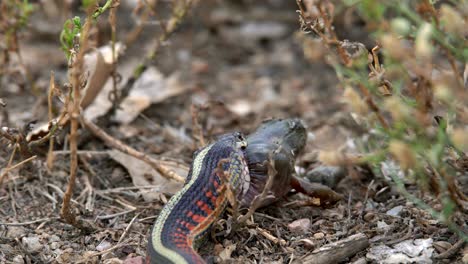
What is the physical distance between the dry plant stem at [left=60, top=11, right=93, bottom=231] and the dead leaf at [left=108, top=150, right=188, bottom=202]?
65cm

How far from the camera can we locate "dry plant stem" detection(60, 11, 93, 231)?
313cm

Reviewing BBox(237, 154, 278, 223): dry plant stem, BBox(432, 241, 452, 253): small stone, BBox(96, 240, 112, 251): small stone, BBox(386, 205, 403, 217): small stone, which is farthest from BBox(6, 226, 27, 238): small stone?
BBox(432, 241, 452, 253): small stone

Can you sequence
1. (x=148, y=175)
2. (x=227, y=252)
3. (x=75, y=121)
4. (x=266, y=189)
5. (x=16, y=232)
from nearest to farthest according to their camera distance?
(x=75, y=121) → (x=266, y=189) → (x=227, y=252) → (x=16, y=232) → (x=148, y=175)

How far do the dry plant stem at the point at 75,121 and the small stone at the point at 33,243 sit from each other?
0.23 m

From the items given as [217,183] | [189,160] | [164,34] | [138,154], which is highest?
[164,34]

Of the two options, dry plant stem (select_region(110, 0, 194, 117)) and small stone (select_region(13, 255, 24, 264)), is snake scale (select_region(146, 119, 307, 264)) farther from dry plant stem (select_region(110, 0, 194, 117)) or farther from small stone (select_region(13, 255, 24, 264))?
dry plant stem (select_region(110, 0, 194, 117))

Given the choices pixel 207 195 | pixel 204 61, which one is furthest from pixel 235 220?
pixel 204 61

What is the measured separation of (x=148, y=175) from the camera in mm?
4922

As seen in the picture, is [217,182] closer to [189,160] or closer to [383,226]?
[383,226]

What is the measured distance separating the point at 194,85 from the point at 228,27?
5.55 feet

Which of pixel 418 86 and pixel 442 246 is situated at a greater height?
pixel 418 86

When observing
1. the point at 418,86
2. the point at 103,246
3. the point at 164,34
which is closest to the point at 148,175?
the point at 103,246

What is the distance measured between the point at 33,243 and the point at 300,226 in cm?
177

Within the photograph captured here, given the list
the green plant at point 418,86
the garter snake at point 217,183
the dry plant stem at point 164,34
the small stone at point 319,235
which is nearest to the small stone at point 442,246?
the green plant at point 418,86
